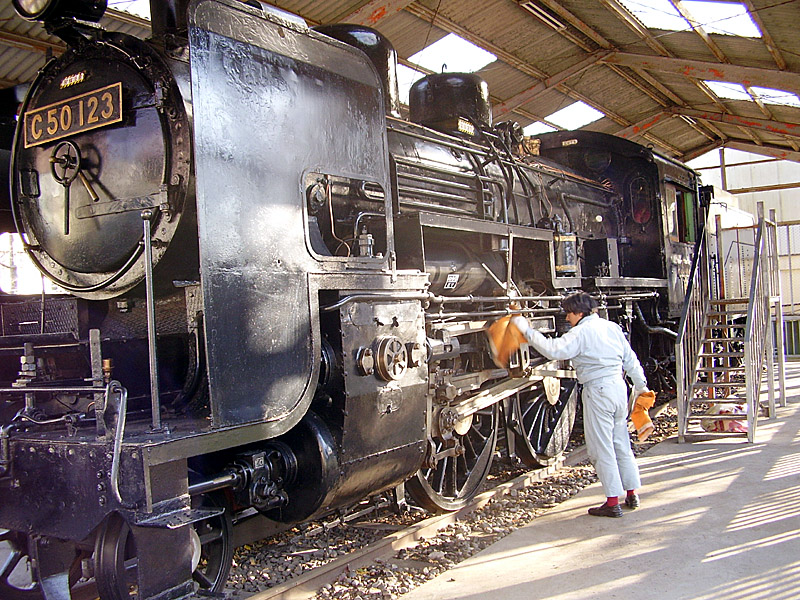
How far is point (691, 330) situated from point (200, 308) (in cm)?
661

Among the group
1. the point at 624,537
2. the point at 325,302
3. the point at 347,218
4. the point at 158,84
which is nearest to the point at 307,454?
the point at 325,302

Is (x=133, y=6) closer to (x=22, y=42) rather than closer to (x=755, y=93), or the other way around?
(x=22, y=42)

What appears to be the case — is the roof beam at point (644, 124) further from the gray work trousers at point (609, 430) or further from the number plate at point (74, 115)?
the number plate at point (74, 115)

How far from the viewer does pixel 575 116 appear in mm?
17531

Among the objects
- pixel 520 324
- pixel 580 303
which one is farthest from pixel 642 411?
pixel 520 324

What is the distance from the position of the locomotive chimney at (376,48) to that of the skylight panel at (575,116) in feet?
40.5

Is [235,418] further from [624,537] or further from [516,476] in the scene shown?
[516,476]

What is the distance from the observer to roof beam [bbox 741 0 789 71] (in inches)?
370

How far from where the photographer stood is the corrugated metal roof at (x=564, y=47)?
9141mm

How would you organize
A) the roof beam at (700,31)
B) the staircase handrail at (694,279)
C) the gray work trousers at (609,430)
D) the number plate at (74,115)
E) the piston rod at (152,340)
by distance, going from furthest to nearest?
1. the roof beam at (700,31)
2. the staircase handrail at (694,279)
3. the gray work trousers at (609,430)
4. the number plate at (74,115)
5. the piston rod at (152,340)

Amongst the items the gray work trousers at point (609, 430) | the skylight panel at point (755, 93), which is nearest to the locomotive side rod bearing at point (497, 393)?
the gray work trousers at point (609, 430)

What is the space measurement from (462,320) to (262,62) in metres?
2.44

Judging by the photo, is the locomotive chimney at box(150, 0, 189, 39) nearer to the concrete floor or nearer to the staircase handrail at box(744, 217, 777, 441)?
the concrete floor

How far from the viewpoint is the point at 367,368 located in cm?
350
